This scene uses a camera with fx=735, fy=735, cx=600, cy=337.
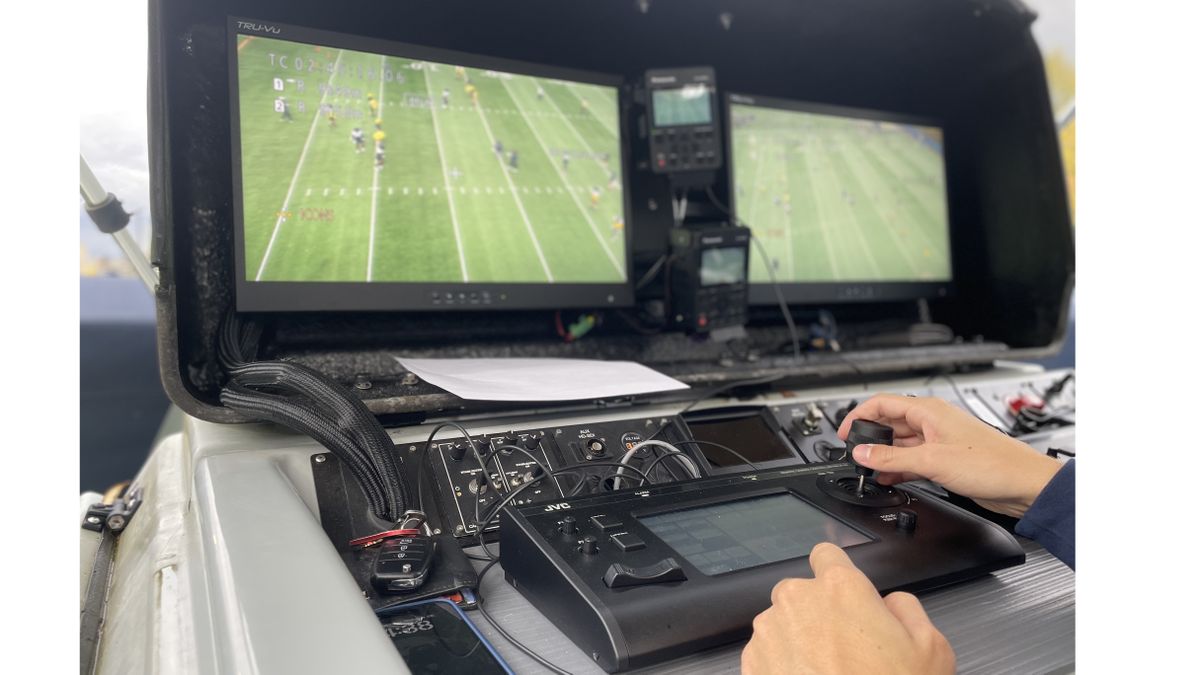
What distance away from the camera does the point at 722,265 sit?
1627 millimetres

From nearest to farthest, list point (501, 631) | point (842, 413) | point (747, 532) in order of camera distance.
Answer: point (501, 631) → point (747, 532) → point (842, 413)

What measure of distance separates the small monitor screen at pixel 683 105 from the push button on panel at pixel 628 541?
114 centimetres

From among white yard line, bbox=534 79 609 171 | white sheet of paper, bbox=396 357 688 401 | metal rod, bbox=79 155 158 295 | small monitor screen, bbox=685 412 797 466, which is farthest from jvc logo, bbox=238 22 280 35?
small monitor screen, bbox=685 412 797 466

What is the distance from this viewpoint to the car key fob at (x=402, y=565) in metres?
0.76

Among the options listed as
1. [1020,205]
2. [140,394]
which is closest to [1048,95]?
[1020,205]

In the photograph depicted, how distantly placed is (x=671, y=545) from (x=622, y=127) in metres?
1.15

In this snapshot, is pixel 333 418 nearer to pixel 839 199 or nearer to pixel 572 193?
pixel 572 193

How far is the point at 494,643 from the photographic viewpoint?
2.30 feet

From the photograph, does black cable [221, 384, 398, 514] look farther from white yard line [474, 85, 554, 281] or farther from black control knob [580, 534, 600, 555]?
white yard line [474, 85, 554, 281]

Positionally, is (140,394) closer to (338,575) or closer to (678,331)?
(678,331)

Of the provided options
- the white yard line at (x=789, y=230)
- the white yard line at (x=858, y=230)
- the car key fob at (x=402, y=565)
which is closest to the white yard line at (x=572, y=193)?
the white yard line at (x=789, y=230)

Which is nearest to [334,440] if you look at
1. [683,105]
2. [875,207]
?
[683,105]

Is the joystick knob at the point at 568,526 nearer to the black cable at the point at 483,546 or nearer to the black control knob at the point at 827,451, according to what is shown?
the black cable at the point at 483,546

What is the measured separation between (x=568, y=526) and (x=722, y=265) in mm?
975
